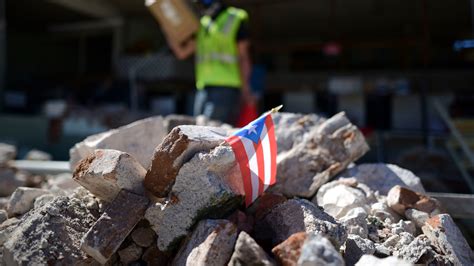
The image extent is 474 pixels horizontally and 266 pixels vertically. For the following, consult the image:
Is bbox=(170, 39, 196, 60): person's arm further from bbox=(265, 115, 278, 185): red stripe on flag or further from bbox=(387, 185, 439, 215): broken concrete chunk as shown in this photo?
bbox=(387, 185, 439, 215): broken concrete chunk

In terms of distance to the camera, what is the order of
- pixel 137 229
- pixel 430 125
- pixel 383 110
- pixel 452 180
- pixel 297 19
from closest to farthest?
pixel 137 229 → pixel 452 180 → pixel 430 125 → pixel 383 110 → pixel 297 19

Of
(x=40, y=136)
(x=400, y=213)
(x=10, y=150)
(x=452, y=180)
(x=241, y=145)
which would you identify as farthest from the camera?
(x=40, y=136)

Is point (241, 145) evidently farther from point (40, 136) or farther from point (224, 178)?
point (40, 136)

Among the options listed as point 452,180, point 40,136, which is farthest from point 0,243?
point 40,136

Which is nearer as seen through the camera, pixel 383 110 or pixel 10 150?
pixel 10 150

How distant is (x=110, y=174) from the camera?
80.7 inches

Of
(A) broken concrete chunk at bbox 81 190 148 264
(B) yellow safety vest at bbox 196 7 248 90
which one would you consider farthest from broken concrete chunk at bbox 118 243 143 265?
(B) yellow safety vest at bbox 196 7 248 90

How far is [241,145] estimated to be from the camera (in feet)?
7.50

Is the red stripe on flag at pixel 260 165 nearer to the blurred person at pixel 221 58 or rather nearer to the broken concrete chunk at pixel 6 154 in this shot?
the blurred person at pixel 221 58

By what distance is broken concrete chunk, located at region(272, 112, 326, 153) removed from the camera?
3.18m

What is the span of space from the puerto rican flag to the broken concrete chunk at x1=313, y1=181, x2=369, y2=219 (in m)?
0.37

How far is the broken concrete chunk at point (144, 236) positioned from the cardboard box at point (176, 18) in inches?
110

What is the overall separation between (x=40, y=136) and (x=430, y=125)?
688 centimetres

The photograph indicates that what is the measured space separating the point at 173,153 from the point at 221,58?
2.39 m
